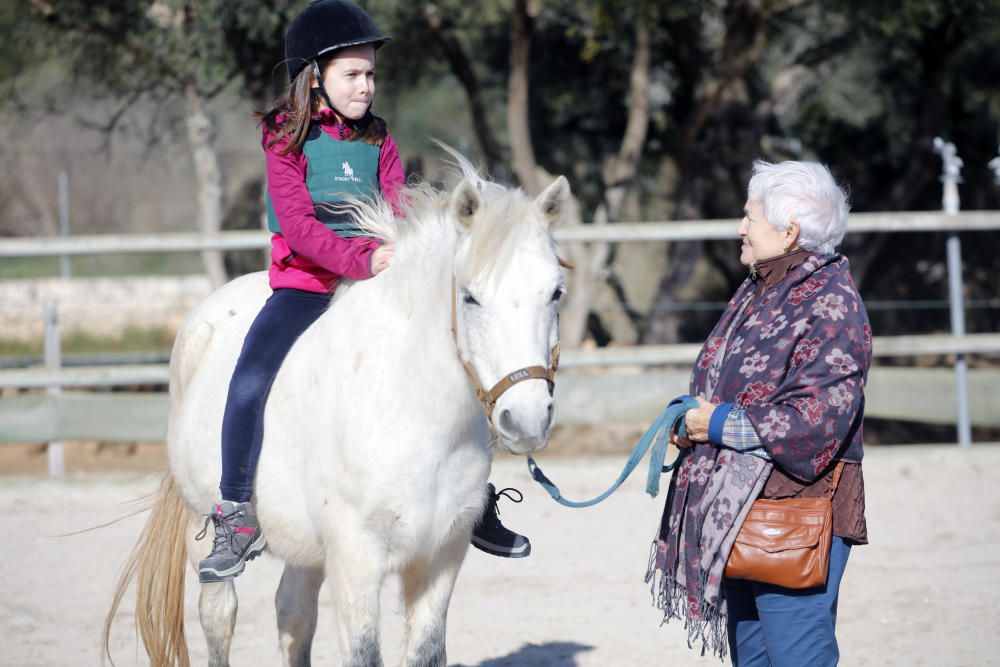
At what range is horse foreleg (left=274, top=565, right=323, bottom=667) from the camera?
345cm

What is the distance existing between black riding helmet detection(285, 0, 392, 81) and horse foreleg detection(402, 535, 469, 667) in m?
1.47

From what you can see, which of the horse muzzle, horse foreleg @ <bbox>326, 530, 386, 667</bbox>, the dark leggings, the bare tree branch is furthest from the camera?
the bare tree branch

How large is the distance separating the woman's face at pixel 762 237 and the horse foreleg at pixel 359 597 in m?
1.23

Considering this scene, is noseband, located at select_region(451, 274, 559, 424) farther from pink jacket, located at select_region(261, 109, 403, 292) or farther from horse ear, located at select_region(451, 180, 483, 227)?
pink jacket, located at select_region(261, 109, 403, 292)

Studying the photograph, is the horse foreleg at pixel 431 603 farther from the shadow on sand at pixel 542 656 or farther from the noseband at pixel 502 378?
the shadow on sand at pixel 542 656

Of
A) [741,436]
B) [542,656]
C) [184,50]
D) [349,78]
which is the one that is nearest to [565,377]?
[542,656]

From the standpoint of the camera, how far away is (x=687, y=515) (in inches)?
99.7

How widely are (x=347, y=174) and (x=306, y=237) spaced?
0.98 feet

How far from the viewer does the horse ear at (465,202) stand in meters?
2.51

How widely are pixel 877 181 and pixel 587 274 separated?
201 inches

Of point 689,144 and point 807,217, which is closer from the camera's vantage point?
point 807,217

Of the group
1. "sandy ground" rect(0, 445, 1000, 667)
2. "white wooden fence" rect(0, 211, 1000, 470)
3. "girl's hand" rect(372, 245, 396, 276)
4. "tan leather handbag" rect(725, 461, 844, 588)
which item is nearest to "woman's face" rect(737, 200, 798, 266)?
"tan leather handbag" rect(725, 461, 844, 588)

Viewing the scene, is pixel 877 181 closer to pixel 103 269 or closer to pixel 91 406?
pixel 91 406

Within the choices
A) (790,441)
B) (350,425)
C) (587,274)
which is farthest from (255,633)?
(587,274)
